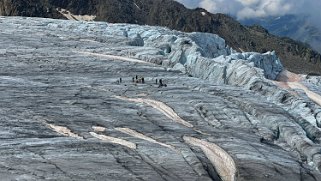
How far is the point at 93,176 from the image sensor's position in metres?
26.0

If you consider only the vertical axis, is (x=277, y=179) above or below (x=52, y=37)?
below

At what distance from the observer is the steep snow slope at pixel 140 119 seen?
28062mm

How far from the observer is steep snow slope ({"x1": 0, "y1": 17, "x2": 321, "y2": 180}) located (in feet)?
92.1

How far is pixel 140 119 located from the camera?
3638cm

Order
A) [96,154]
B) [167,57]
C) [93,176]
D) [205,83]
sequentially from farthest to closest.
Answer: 1. [167,57]
2. [205,83]
3. [96,154]
4. [93,176]

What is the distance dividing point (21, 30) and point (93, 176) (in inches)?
1963

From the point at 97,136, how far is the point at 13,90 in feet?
37.0

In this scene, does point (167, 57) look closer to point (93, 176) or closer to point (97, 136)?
point (97, 136)

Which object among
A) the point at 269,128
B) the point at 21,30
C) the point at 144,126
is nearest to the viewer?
the point at 144,126

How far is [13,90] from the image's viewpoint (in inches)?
1594

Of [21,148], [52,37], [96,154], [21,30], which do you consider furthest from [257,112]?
[21,30]

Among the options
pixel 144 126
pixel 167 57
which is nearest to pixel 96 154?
pixel 144 126

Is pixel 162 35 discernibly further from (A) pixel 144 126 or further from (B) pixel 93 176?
(B) pixel 93 176

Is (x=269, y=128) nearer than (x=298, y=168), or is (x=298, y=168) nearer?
(x=298, y=168)
